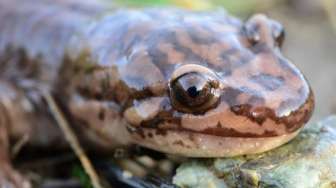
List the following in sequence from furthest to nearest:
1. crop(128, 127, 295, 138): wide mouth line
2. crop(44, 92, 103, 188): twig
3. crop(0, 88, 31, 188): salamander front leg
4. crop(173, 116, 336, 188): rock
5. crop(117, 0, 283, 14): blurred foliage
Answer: crop(117, 0, 283, 14): blurred foliage, crop(0, 88, 31, 188): salamander front leg, crop(44, 92, 103, 188): twig, crop(128, 127, 295, 138): wide mouth line, crop(173, 116, 336, 188): rock

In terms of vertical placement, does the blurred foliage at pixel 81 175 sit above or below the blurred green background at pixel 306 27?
below

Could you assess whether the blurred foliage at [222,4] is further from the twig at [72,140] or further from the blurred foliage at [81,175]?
the blurred foliage at [81,175]

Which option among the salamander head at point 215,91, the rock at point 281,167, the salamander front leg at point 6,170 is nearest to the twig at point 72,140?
the salamander front leg at point 6,170

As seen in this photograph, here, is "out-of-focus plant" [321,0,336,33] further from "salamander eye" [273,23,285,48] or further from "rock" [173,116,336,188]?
"rock" [173,116,336,188]

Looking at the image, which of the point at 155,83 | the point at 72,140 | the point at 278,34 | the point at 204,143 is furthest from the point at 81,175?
the point at 278,34

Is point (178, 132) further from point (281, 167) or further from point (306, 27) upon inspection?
point (306, 27)

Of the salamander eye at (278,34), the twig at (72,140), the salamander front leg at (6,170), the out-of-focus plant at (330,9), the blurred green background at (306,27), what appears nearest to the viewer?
the salamander eye at (278,34)

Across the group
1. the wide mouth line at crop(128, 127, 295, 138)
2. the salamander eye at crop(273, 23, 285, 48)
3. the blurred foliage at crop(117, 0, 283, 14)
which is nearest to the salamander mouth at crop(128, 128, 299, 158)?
the wide mouth line at crop(128, 127, 295, 138)

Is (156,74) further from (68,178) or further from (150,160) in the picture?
(68,178)
